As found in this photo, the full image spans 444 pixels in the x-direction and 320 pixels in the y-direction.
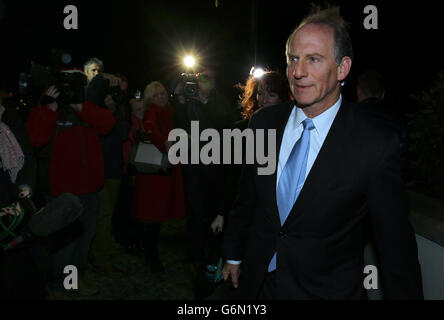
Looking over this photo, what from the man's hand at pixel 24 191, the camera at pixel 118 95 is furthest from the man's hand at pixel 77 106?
the man's hand at pixel 24 191

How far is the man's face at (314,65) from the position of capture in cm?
201

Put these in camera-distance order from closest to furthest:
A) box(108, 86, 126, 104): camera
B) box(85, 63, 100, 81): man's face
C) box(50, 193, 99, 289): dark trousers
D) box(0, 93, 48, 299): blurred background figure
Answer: box(0, 93, 48, 299): blurred background figure < box(50, 193, 99, 289): dark trousers < box(108, 86, 126, 104): camera < box(85, 63, 100, 81): man's face

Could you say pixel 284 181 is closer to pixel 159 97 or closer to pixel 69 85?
pixel 69 85

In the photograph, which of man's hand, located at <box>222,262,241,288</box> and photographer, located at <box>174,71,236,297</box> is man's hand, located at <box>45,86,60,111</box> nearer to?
photographer, located at <box>174,71,236,297</box>

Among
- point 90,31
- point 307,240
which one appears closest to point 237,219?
point 307,240

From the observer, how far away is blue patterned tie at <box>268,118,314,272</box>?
2.05 meters

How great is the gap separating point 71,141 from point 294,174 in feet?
9.04

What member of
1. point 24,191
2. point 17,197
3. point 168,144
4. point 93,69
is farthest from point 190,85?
point 17,197

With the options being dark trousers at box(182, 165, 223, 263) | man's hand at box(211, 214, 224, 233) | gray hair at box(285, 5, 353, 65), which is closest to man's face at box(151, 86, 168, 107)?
dark trousers at box(182, 165, 223, 263)

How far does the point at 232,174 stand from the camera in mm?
3576

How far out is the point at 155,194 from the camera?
506cm

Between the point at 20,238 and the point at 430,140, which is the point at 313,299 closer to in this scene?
the point at 20,238

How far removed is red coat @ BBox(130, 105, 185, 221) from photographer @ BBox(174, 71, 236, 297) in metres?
0.18

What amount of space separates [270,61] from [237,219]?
35.4 feet
